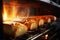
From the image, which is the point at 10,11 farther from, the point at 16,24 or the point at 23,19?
the point at 16,24

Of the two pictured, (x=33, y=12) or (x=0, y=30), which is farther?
(x=33, y=12)

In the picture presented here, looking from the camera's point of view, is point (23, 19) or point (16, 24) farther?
point (23, 19)

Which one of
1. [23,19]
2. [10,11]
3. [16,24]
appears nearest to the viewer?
[16,24]

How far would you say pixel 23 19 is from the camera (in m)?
1.24

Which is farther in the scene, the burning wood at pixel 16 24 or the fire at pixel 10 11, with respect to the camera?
the fire at pixel 10 11

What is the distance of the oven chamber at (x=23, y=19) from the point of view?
→ 830 millimetres

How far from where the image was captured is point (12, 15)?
1.45m

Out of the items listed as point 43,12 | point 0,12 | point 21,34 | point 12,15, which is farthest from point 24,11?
point 0,12

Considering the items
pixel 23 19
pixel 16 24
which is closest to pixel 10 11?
pixel 23 19

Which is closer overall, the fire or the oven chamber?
the oven chamber

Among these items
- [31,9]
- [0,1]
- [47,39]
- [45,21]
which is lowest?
[47,39]

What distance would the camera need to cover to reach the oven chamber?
2.72 ft

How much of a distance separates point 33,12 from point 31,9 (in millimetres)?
63

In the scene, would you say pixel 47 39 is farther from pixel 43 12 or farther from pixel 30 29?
pixel 43 12
